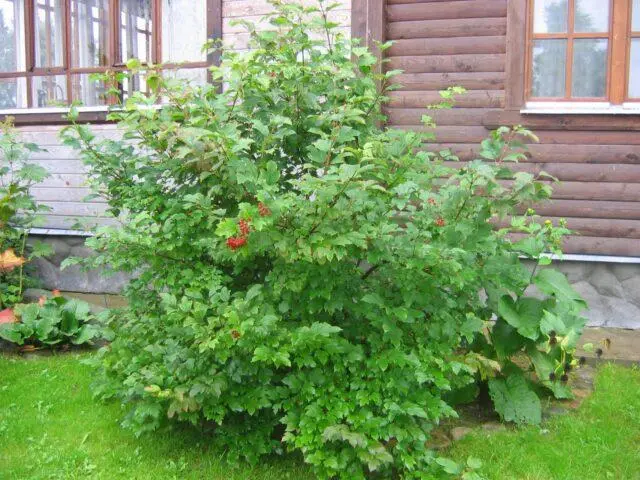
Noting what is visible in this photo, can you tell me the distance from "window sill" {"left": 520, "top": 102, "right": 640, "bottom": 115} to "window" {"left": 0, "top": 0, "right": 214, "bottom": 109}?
10.2 ft

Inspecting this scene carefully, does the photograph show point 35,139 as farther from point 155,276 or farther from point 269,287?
point 269,287

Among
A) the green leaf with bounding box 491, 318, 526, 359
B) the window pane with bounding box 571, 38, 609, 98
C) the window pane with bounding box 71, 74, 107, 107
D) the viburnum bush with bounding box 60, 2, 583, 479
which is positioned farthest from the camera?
the window pane with bounding box 71, 74, 107, 107

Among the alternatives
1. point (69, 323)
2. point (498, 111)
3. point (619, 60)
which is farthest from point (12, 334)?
point (619, 60)

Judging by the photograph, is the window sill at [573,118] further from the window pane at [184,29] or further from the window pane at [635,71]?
the window pane at [184,29]

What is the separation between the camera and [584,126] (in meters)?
6.20

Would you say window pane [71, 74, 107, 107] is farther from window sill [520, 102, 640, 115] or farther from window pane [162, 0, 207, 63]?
window sill [520, 102, 640, 115]

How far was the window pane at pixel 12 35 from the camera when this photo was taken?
8086mm

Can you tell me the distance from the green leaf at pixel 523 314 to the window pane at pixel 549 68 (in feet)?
9.09

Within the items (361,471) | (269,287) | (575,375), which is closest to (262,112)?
(269,287)

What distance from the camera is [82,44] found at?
7.86m

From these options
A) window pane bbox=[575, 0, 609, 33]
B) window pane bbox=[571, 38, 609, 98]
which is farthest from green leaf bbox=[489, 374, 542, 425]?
window pane bbox=[575, 0, 609, 33]

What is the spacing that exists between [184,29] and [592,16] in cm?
372

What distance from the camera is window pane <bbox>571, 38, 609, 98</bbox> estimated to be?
6312mm

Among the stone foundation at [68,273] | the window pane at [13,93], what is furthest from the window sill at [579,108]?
the window pane at [13,93]
